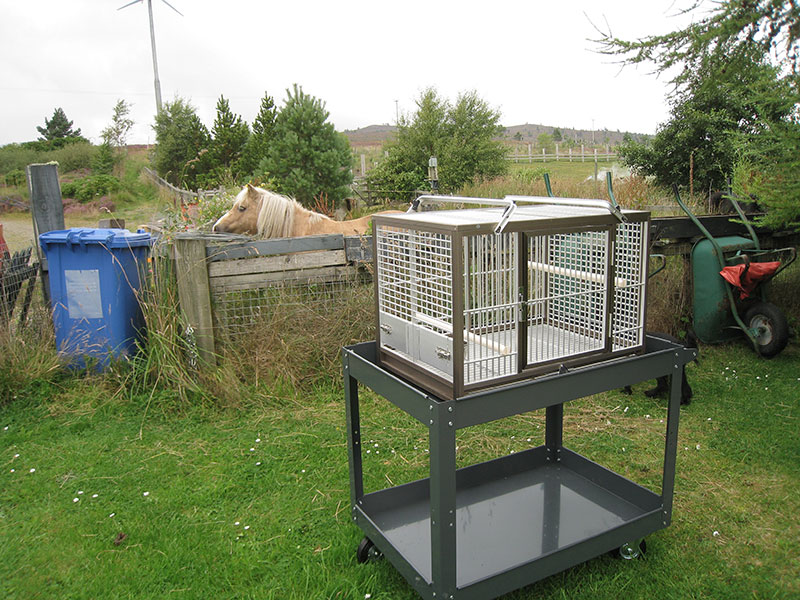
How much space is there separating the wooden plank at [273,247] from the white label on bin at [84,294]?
0.81 meters

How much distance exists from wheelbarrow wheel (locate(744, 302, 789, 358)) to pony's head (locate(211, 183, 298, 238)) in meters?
4.10

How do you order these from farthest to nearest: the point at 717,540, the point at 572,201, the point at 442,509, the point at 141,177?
1. the point at 141,177
2. the point at 717,540
3. the point at 572,201
4. the point at 442,509

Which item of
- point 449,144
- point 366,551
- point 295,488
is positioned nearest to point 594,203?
point 366,551

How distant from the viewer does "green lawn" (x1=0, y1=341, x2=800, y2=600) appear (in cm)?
247

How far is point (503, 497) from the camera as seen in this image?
289 centimetres

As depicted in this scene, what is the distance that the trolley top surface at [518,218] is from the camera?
2001 millimetres

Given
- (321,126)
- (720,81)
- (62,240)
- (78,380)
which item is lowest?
(78,380)

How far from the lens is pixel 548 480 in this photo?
3055 millimetres

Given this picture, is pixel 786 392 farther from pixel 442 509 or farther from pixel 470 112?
pixel 470 112

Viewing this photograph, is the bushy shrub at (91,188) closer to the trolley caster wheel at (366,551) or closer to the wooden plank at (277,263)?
the wooden plank at (277,263)

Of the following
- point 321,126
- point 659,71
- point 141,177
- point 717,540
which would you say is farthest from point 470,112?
point 717,540

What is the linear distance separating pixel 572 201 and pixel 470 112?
16701 millimetres

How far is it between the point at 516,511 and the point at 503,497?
0.13m

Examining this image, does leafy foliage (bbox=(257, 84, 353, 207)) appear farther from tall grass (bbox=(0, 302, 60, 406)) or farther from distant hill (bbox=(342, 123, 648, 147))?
distant hill (bbox=(342, 123, 648, 147))
